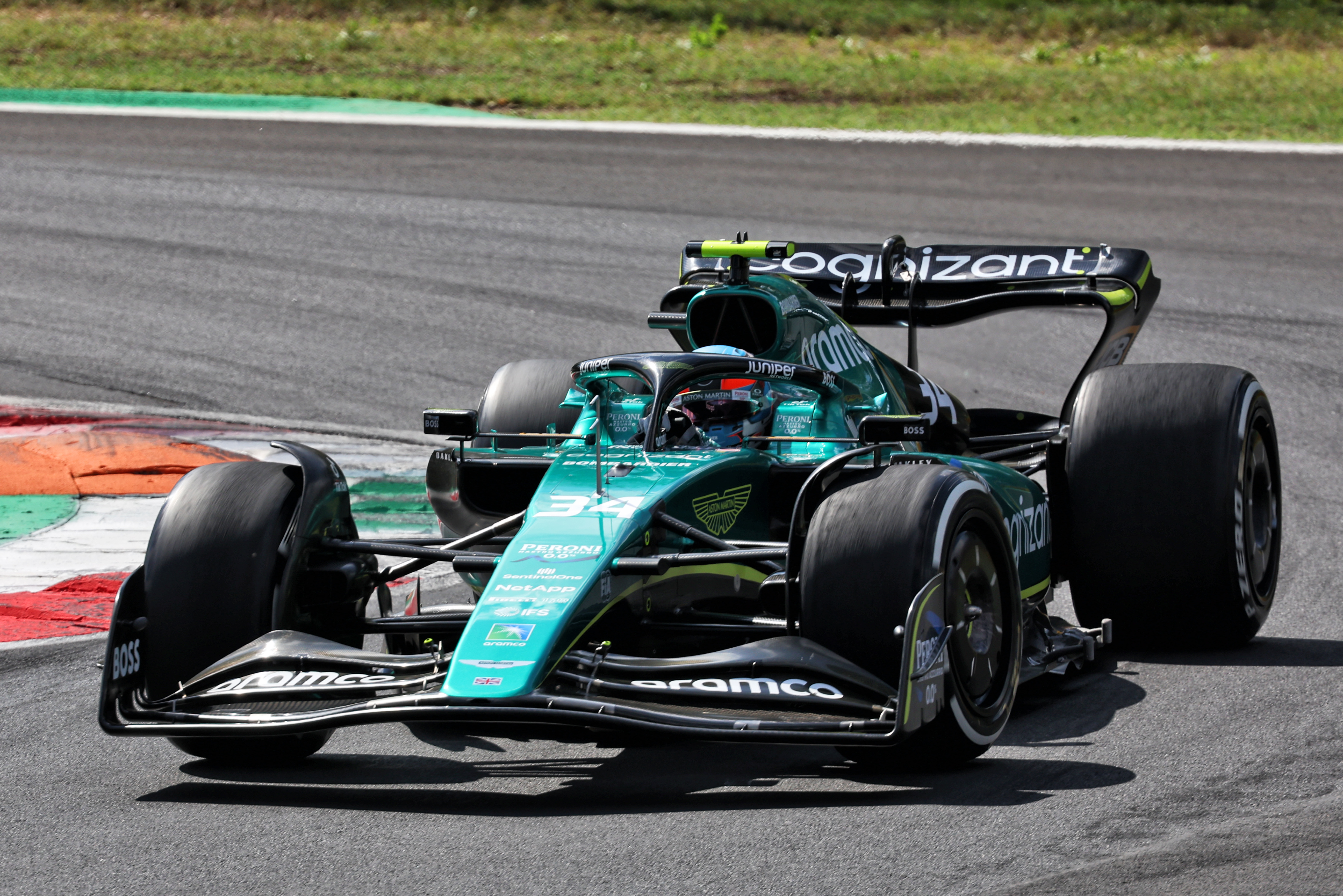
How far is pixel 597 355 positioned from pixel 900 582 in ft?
29.7

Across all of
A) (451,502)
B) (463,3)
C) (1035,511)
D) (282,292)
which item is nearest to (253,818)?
(451,502)

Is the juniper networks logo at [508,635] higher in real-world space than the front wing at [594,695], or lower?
higher

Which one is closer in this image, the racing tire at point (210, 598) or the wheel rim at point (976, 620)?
the wheel rim at point (976, 620)

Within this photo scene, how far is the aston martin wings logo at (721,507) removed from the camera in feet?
20.4

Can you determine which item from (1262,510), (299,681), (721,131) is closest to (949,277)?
(1262,510)

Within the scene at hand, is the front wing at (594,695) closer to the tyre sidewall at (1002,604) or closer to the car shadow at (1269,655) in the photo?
the tyre sidewall at (1002,604)

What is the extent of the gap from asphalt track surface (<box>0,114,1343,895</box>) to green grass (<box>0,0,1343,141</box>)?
2510 mm

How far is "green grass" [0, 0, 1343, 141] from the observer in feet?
74.5

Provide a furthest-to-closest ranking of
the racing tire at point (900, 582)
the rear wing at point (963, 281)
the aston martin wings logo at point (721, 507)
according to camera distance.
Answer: the rear wing at point (963, 281)
the aston martin wings logo at point (721, 507)
the racing tire at point (900, 582)

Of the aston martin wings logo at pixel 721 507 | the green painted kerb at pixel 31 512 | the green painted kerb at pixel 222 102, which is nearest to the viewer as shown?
the aston martin wings logo at pixel 721 507

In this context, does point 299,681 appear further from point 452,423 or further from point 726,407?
point 726,407

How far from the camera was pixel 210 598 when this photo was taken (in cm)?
587

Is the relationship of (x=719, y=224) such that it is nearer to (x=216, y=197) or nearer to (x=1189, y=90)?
(x=216, y=197)

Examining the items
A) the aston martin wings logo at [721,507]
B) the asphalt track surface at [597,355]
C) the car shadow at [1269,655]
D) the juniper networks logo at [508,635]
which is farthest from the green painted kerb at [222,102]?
the juniper networks logo at [508,635]
